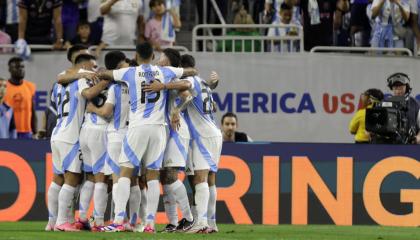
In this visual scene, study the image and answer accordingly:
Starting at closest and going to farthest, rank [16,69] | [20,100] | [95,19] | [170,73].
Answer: [170,73] → [20,100] → [16,69] → [95,19]

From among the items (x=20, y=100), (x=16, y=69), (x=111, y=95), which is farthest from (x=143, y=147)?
(x=16, y=69)

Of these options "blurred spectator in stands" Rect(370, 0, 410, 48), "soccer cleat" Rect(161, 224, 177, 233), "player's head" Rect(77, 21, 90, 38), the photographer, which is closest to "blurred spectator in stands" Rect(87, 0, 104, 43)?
"player's head" Rect(77, 21, 90, 38)

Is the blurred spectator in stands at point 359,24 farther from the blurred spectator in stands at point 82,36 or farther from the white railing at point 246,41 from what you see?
the blurred spectator in stands at point 82,36

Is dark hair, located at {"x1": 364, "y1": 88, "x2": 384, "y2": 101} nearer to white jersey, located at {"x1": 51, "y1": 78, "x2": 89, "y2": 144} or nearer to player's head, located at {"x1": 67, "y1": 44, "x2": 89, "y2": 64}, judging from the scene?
player's head, located at {"x1": 67, "y1": 44, "x2": 89, "y2": 64}

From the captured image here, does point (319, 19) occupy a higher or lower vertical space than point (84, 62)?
higher

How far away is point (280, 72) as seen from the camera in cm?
2630

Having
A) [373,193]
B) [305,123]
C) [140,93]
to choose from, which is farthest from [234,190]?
[140,93]

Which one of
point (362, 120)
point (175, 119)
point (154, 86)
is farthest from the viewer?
point (362, 120)

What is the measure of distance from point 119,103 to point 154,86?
65 centimetres

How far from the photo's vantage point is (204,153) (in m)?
18.9

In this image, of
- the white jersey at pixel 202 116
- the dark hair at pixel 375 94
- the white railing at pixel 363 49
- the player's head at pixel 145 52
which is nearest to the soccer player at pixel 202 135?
the white jersey at pixel 202 116

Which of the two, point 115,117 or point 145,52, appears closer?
point 145,52

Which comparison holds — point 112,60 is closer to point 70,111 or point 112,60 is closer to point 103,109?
point 103,109

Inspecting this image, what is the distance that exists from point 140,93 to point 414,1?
957 centimetres
